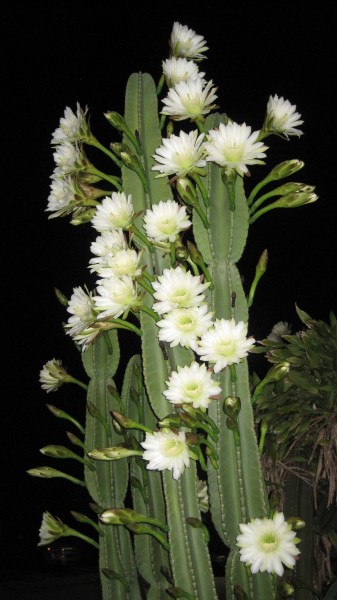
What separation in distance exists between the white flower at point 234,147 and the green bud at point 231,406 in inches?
15.8

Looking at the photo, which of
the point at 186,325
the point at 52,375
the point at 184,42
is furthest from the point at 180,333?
the point at 184,42

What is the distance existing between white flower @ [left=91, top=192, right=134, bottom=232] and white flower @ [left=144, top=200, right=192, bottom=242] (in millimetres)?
47

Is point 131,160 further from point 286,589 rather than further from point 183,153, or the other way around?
point 286,589

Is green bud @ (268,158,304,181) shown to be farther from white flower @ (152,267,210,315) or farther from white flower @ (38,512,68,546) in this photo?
white flower @ (38,512,68,546)

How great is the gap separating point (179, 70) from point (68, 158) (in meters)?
0.30

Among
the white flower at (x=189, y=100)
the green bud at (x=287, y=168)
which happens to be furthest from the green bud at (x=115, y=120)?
the green bud at (x=287, y=168)

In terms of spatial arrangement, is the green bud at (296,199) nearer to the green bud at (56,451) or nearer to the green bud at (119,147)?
the green bud at (119,147)

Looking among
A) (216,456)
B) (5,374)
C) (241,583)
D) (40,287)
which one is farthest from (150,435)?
(5,374)

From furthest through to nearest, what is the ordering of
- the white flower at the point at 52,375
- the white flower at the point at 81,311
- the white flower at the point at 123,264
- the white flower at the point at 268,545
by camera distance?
the white flower at the point at 52,375, the white flower at the point at 81,311, the white flower at the point at 123,264, the white flower at the point at 268,545

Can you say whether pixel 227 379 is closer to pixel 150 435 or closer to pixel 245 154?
pixel 150 435

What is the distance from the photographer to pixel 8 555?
35.0ft

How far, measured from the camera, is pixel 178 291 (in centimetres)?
105

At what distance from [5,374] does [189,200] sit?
8.11m

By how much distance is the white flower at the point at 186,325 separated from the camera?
104 cm
